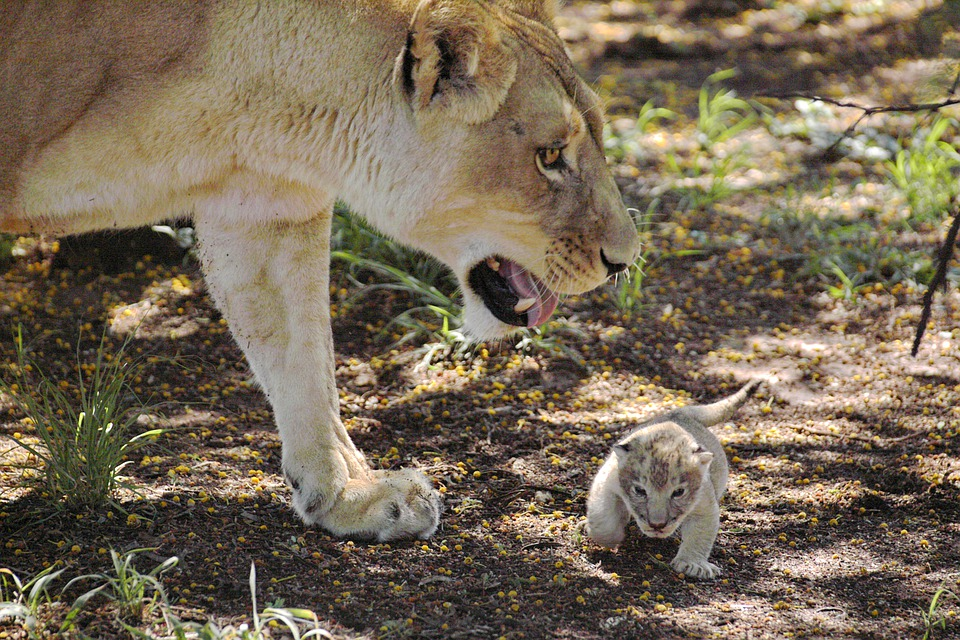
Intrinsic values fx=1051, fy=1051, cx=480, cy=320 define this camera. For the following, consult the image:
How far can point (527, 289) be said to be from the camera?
348 centimetres

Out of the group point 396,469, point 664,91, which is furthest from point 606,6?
point 396,469

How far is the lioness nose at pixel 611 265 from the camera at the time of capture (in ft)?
11.1

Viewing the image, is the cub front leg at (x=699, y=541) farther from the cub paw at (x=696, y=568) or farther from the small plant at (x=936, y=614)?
the small plant at (x=936, y=614)

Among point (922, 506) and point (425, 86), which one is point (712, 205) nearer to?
point (922, 506)

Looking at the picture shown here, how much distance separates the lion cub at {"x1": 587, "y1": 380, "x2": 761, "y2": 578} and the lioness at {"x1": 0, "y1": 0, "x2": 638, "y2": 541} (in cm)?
57

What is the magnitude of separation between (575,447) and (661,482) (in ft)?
2.71

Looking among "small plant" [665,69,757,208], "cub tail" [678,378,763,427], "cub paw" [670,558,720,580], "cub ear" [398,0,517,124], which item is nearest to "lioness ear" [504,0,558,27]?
"cub ear" [398,0,517,124]

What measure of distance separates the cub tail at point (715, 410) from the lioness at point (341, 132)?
34.2 inches

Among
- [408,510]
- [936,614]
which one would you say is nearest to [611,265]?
[408,510]

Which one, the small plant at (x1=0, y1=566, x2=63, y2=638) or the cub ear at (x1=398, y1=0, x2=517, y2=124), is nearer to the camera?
the small plant at (x1=0, y1=566, x2=63, y2=638)

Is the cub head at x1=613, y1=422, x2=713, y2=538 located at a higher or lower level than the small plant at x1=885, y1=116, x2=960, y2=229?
lower

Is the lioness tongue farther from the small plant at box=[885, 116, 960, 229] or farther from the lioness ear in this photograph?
the small plant at box=[885, 116, 960, 229]

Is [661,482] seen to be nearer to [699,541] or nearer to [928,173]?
[699,541]

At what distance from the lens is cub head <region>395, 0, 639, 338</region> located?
3059mm
